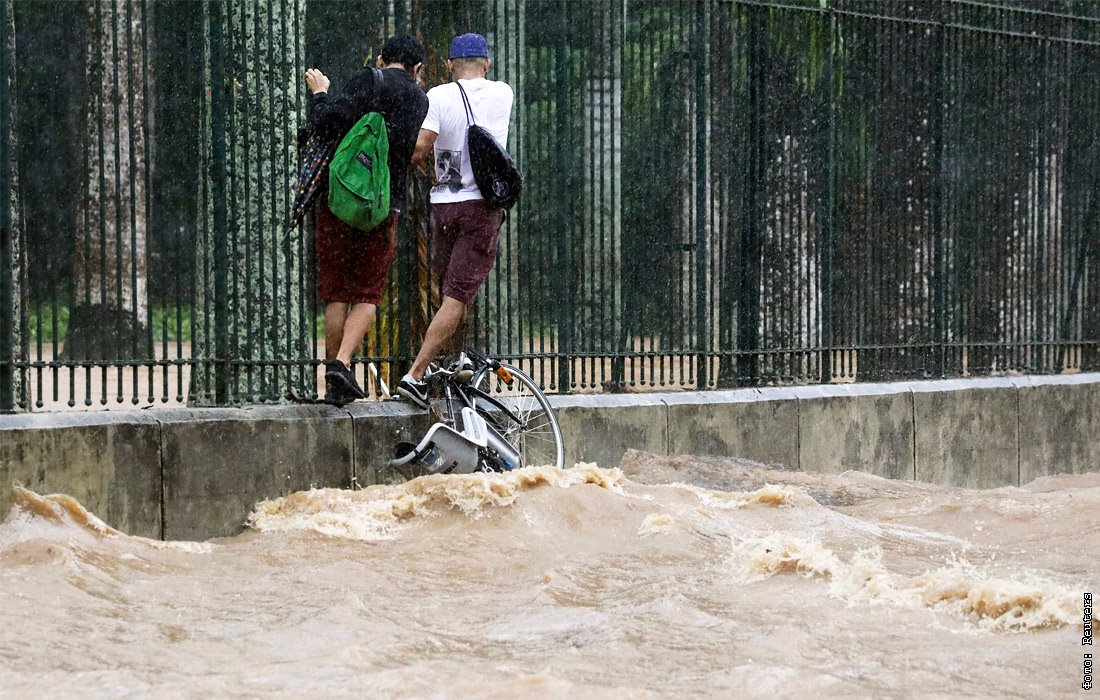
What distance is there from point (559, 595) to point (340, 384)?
231cm

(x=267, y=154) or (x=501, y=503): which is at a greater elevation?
(x=267, y=154)

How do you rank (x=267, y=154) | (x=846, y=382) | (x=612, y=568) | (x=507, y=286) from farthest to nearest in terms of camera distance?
(x=846, y=382) → (x=507, y=286) → (x=267, y=154) → (x=612, y=568)

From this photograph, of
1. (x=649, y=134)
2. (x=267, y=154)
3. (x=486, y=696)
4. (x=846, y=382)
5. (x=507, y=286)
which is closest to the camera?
(x=486, y=696)

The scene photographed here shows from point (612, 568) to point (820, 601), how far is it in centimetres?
127

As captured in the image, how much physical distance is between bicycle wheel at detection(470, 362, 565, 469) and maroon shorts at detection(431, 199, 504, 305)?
0.51 m

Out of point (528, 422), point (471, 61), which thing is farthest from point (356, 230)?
point (528, 422)

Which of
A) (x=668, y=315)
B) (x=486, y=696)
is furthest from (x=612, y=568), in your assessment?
(x=668, y=315)

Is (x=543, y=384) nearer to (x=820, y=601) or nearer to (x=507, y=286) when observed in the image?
(x=507, y=286)

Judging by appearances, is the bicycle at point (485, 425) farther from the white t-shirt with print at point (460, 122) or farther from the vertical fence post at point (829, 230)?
the vertical fence post at point (829, 230)

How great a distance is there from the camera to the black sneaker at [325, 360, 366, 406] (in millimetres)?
8289

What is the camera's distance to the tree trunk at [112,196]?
25.2 feet

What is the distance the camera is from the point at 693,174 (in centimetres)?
1040

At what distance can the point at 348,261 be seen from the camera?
8406 mm

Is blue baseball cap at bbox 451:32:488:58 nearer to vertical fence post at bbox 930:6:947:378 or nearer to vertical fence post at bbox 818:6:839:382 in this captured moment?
vertical fence post at bbox 818:6:839:382
